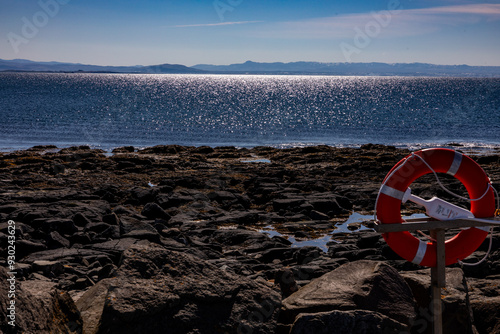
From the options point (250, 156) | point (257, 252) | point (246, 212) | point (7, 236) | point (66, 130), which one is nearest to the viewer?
point (7, 236)

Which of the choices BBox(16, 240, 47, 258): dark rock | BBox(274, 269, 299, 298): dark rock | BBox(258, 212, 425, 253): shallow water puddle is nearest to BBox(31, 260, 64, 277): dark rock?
BBox(16, 240, 47, 258): dark rock

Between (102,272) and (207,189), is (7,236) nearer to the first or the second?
(102,272)

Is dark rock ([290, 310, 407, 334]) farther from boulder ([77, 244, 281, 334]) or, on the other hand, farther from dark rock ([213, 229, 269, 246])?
dark rock ([213, 229, 269, 246])

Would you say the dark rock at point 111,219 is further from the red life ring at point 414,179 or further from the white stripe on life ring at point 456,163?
the white stripe on life ring at point 456,163

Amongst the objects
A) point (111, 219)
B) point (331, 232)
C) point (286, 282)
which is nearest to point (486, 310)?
point (286, 282)

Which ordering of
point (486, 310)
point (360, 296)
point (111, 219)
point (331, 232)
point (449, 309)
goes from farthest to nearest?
1. point (331, 232)
2. point (111, 219)
3. point (486, 310)
4. point (449, 309)
5. point (360, 296)

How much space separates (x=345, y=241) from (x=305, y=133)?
31.1 metres

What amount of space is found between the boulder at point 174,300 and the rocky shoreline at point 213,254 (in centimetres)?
1

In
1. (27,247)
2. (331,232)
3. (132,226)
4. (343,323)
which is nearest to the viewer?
(343,323)

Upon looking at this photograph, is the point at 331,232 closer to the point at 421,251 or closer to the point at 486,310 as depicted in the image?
the point at 486,310

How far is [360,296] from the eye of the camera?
475cm

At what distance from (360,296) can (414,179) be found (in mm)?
1368

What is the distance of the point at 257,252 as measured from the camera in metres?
9.21

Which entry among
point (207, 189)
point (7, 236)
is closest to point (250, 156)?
point (207, 189)
